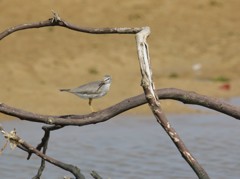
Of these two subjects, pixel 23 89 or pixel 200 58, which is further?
pixel 200 58

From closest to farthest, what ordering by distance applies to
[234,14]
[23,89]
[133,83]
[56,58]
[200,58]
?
[23,89] < [133,83] < [56,58] < [200,58] < [234,14]

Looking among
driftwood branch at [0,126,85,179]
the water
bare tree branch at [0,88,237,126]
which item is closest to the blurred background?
the water

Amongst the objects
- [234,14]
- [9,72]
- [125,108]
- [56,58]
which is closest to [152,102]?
[125,108]

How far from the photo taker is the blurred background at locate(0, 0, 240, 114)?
1377 cm

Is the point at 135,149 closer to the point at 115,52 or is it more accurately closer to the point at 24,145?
the point at 24,145

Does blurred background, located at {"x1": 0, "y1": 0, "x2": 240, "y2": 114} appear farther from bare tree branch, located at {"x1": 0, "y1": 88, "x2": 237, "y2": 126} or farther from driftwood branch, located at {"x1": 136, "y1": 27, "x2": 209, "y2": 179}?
driftwood branch, located at {"x1": 136, "y1": 27, "x2": 209, "y2": 179}

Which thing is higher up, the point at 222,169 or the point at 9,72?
the point at 9,72

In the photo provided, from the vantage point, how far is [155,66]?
55.0 feet

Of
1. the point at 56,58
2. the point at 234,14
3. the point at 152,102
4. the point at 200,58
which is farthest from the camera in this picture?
the point at 234,14

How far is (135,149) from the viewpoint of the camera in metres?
10.5

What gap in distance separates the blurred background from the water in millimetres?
894

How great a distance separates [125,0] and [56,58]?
4.34 meters

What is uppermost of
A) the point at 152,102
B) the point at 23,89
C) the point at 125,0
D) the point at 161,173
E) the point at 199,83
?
the point at 125,0

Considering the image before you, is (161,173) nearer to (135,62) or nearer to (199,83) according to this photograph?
(199,83)
